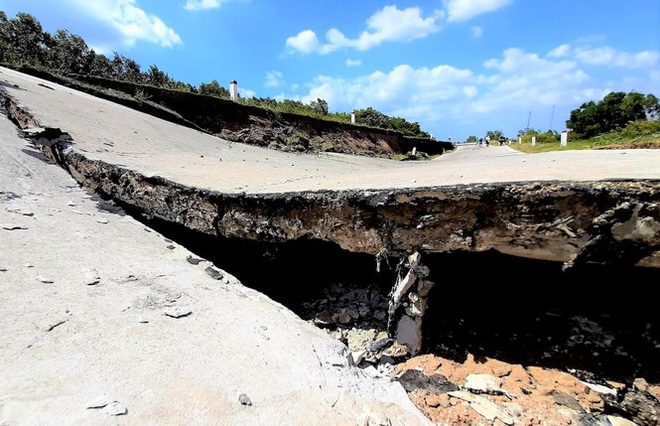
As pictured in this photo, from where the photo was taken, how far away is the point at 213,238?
3.14 meters

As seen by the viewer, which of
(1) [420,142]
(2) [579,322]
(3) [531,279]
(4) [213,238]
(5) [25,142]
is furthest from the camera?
(1) [420,142]

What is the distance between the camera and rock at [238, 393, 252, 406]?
142 cm

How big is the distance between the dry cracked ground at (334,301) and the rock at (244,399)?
14 mm

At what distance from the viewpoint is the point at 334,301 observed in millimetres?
3273

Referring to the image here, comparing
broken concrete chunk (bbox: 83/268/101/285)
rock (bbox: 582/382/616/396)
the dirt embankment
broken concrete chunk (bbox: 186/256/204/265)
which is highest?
the dirt embankment

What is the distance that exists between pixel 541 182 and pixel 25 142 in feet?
16.7

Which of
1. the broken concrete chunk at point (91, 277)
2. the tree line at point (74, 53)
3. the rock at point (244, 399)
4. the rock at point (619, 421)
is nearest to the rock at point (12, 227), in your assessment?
the broken concrete chunk at point (91, 277)

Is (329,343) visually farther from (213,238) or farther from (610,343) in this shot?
(610,343)

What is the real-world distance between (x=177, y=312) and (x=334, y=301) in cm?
166

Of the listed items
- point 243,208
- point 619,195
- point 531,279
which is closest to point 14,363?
point 243,208

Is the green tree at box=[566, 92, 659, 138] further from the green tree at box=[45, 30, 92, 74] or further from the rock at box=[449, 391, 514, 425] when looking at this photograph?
the green tree at box=[45, 30, 92, 74]

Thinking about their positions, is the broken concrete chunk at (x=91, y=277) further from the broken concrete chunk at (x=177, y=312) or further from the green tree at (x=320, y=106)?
the green tree at (x=320, y=106)

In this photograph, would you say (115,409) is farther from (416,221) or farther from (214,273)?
(416,221)

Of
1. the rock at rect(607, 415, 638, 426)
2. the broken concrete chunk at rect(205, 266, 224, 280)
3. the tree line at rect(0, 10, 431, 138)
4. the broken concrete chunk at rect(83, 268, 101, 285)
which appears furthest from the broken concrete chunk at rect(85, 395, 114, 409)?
the tree line at rect(0, 10, 431, 138)
